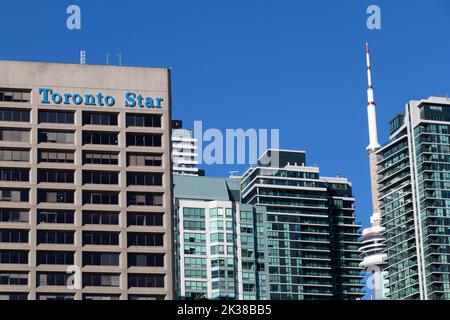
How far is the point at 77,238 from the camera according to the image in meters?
178

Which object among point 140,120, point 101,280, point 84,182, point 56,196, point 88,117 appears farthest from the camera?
point 88,117

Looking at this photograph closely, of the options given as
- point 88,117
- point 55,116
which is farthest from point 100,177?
point 55,116

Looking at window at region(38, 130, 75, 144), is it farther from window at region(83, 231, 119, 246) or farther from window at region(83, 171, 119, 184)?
window at region(83, 231, 119, 246)

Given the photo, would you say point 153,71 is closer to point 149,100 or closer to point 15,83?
point 149,100

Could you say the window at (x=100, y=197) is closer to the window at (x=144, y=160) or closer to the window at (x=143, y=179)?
the window at (x=143, y=179)

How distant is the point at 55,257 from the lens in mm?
176625

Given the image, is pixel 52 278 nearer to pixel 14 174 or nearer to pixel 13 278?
pixel 13 278

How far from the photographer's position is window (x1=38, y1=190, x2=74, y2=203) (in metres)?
182

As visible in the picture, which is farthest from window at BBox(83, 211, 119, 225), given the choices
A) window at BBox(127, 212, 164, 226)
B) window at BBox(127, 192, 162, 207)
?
window at BBox(127, 192, 162, 207)

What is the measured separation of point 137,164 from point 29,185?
1813 centimetres

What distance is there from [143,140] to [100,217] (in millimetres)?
16285

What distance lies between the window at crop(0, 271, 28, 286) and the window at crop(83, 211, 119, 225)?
13296mm

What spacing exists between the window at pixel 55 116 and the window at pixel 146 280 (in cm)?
3042
